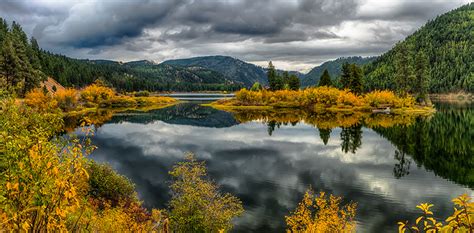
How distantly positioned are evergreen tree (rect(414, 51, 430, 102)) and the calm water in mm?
57777

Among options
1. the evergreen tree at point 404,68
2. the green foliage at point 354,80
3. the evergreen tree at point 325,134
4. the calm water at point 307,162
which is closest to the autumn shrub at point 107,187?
the calm water at point 307,162

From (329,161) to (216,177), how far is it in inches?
986

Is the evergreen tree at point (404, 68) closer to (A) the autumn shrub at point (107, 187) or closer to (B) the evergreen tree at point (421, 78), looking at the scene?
(B) the evergreen tree at point (421, 78)

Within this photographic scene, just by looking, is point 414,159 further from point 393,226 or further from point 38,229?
point 38,229

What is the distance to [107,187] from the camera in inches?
1649

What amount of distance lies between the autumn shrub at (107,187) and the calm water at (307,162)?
13.1 feet

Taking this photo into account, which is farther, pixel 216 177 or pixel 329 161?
pixel 329 161

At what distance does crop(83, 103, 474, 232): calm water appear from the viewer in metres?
44.4

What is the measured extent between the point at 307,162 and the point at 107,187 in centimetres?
3983

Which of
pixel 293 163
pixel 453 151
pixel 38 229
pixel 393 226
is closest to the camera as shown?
pixel 38 229

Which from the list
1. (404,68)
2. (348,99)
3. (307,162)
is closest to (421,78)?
(404,68)

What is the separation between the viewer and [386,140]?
3622 inches

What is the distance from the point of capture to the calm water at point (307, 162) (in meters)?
44.4

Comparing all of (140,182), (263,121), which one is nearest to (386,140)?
(263,121)
